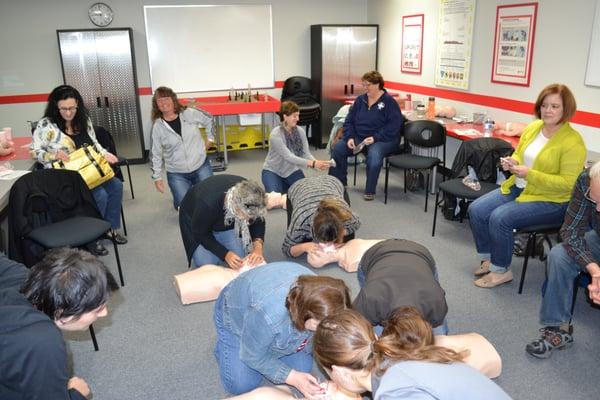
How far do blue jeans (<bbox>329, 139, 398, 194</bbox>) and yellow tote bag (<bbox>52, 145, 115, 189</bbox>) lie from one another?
250 centimetres

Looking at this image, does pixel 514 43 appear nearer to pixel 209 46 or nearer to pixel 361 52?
pixel 361 52

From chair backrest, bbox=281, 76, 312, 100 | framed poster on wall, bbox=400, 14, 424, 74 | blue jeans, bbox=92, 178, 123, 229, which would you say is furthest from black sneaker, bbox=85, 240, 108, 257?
→ framed poster on wall, bbox=400, 14, 424, 74

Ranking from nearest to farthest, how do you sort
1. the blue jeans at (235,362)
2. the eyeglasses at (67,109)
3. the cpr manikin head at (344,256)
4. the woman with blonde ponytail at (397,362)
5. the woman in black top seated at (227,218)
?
the woman with blonde ponytail at (397,362) → the blue jeans at (235,362) → the woman in black top seated at (227,218) → the cpr manikin head at (344,256) → the eyeglasses at (67,109)

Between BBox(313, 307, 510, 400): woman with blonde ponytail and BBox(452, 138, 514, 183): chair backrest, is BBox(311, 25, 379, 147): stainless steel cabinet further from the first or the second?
BBox(313, 307, 510, 400): woman with blonde ponytail

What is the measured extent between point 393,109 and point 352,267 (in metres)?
2.25

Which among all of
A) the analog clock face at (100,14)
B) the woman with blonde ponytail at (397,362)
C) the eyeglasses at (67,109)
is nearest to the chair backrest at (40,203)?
the eyeglasses at (67,109)

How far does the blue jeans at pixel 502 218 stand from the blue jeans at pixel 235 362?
5.28 feet

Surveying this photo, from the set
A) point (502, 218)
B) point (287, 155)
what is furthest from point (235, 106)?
point (502, 218)

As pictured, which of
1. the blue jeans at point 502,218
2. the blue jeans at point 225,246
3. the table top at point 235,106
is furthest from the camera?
the table top at point 235,106

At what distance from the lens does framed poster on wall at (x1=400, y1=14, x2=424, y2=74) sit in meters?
5.94

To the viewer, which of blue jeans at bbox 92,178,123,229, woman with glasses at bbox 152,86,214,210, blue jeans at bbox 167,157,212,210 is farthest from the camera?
blue jeans at bbox 167,157,212,210

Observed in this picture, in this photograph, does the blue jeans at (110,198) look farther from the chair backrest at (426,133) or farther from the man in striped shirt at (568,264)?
the man in striped shirt at (568,264)

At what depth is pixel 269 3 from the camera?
6840mm

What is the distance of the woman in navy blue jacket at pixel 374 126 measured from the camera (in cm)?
489
